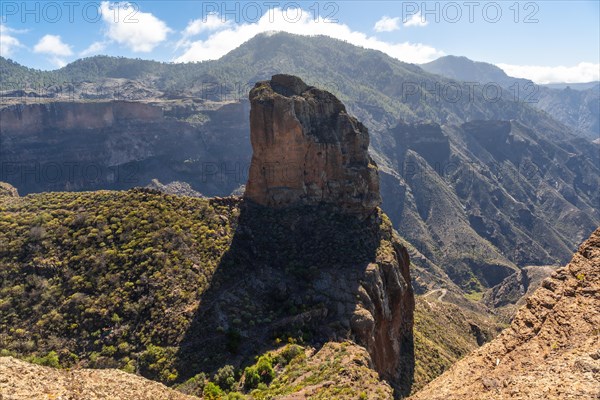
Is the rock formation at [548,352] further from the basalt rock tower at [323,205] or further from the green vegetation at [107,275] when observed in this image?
the basalt rock tower at [323,205]

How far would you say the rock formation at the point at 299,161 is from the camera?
6072cm

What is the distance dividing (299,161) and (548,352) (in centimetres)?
4625

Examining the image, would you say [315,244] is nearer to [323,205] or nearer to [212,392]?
[323,205]

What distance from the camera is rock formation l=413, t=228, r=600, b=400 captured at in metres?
15.8

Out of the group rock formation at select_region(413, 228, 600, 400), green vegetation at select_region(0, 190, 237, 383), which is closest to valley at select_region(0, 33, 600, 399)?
rock formation at select_region(413, 228, 600, 400)

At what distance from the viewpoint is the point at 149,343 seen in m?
40.5

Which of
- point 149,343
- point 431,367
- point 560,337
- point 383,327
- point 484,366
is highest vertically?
point 560,337

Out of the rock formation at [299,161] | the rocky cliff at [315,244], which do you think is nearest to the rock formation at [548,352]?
the rocky cliff at [315,244]

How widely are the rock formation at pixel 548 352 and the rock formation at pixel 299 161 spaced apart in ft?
131

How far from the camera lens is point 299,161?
61.6 meters

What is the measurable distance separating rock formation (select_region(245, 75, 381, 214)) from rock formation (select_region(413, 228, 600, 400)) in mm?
39866

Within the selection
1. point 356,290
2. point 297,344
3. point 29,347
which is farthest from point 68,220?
point 356,290

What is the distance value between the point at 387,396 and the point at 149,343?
22.7 metres

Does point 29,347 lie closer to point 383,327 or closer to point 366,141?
point 383,327
